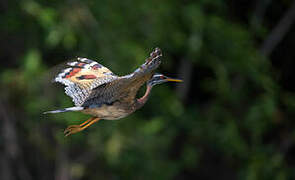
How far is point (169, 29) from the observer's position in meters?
4.26

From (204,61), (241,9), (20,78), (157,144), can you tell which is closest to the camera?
(20,78)

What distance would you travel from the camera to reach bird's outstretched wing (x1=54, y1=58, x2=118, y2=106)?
3.99ft

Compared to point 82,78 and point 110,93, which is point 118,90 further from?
point 82,78

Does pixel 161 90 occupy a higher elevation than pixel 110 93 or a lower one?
lower

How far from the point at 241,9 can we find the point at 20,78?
244 cm

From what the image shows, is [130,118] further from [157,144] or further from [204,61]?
[204,61]

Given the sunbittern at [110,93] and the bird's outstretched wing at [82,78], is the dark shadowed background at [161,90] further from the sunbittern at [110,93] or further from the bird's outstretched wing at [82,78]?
the sunbittern at [110,93]

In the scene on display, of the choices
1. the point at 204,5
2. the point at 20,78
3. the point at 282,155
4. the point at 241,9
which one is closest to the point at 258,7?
the point at 241,9

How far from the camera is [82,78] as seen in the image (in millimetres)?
1389

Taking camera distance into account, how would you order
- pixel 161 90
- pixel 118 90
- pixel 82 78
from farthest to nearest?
pixel 161 90 → pixel 82 78 → pixel 118 90

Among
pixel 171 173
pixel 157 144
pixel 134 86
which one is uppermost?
pixel 134 86

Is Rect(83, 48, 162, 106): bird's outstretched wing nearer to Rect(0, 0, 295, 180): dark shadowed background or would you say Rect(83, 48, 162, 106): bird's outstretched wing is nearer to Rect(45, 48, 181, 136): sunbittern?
Rect(45, 48, 181, 136): sunbittern

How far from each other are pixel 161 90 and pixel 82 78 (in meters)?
2.87

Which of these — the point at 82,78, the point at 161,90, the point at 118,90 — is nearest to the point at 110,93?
the point at 118,90
